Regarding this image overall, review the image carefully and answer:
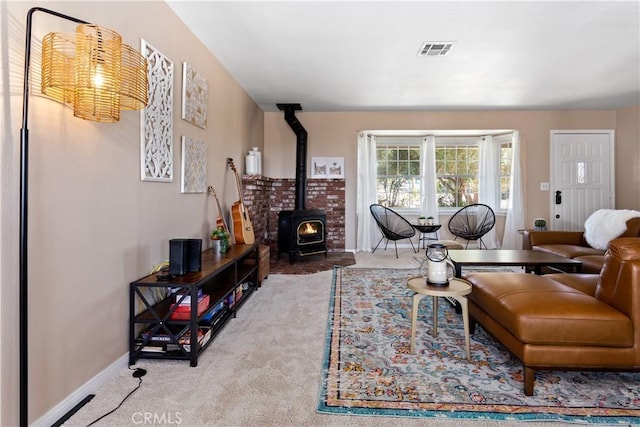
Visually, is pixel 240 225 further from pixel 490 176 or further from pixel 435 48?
pixel 490 176

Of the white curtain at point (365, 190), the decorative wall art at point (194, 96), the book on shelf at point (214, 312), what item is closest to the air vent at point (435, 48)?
the decorative wall art at point (194, 96)

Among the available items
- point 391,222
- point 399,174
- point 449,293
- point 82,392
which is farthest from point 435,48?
point 82,392

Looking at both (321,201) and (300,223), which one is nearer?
(300,223)

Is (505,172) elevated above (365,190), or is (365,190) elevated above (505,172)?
(505,172)

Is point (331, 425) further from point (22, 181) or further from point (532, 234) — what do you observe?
point (532, 234)

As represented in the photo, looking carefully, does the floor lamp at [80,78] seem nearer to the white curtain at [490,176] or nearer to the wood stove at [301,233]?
the wood stove at [301,233]

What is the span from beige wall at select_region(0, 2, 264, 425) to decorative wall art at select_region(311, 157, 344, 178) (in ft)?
11.7

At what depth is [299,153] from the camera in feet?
17.5

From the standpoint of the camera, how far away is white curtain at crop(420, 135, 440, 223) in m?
5.96

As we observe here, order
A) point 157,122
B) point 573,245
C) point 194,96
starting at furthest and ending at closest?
point 573,245
point 194,96
point 157,122

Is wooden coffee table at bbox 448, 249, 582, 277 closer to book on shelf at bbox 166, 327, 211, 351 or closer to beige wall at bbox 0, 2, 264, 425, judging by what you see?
book on shelf at bbox 166, 327, 211, 351

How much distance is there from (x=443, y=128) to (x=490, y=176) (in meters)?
1.24

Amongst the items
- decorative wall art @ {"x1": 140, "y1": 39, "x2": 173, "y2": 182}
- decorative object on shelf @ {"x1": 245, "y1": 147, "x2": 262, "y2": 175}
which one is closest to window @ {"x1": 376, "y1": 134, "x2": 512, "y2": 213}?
decorative object on shelf @ {"x1": 245, "y1": 147, "x2": 262, "y2": 175}

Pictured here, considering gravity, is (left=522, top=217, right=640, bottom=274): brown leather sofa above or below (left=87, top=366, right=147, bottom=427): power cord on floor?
above
